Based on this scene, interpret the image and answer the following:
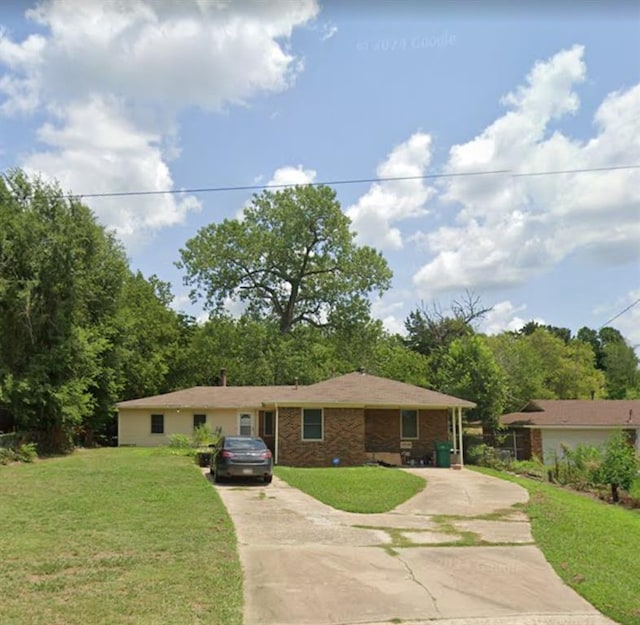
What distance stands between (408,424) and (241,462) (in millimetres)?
9511

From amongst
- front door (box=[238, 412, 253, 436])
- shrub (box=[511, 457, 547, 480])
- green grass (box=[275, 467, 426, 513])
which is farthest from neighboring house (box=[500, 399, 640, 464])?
green grass (box=[275, 467, 426, 513])

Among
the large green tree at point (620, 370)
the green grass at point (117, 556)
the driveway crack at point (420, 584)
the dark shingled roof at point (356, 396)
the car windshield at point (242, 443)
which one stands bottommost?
the driveway crack at point (420, 584)

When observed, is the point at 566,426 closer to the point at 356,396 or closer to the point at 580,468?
the point at 580,468

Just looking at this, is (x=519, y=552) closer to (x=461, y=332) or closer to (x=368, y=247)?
(x=368, y=247)

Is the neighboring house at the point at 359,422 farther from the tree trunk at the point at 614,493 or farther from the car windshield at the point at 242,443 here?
the tree trunk at the point at 614,493

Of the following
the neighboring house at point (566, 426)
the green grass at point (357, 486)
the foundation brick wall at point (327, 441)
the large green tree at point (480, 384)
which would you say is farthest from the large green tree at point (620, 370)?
the green grass at point (357, 486)

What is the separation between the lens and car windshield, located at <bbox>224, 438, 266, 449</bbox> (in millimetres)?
17594

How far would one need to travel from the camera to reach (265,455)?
17359 millimetres

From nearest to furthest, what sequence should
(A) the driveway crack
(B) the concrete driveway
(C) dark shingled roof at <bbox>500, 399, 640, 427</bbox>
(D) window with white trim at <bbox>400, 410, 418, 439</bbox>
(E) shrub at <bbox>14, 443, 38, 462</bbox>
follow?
1. (B) the concrete driveway
2. (A) the driveway crack
3. (E) shrub at <bbox>14, 443, 38, 462</bbox>
4. (D) window with white trim at <bbox>400, 410, 418, 439</bbox>
5. (C) dark shingled roof at <bbox>500, 399, 640, 427</bbox>

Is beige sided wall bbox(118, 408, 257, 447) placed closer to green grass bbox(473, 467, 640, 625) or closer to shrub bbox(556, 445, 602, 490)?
shrub bbox(556, 445, 602, 490)

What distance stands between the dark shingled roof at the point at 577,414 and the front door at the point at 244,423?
1218 centimetres

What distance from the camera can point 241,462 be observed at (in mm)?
16922

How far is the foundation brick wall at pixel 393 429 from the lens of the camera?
24500 millimetres

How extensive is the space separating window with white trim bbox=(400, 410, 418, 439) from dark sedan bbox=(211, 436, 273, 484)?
330 inches
